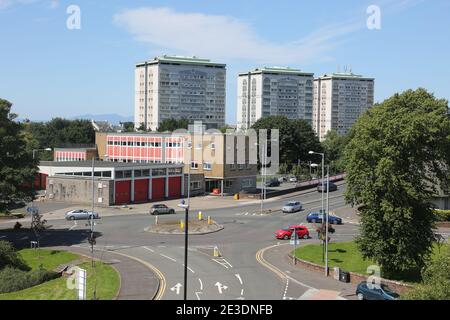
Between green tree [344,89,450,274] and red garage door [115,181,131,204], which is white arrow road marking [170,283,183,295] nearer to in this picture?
green tree [344,89,450,274]

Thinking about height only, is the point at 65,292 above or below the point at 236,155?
below

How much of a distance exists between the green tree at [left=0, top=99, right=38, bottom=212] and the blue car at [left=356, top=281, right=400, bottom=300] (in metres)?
31.1

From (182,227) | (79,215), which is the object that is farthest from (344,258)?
(79,215)

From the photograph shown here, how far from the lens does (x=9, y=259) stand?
3656 cm

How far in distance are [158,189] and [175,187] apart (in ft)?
12.2

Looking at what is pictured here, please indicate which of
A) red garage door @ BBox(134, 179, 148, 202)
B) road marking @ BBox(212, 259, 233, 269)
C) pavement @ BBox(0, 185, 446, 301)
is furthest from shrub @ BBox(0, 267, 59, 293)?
red garage door @ BBox(134, 179, 148, 202)

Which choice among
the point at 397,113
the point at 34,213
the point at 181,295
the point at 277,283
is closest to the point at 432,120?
the point at 397,113

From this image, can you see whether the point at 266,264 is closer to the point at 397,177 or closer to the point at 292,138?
the point at 397,177

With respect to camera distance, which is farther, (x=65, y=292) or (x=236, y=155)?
(x=236, y=155)

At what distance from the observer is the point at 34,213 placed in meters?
43.0

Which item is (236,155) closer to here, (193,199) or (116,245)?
(193,199)

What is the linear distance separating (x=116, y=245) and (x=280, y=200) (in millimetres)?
38755

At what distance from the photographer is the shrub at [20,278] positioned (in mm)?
32312

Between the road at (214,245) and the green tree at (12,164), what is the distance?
436 centimetres
